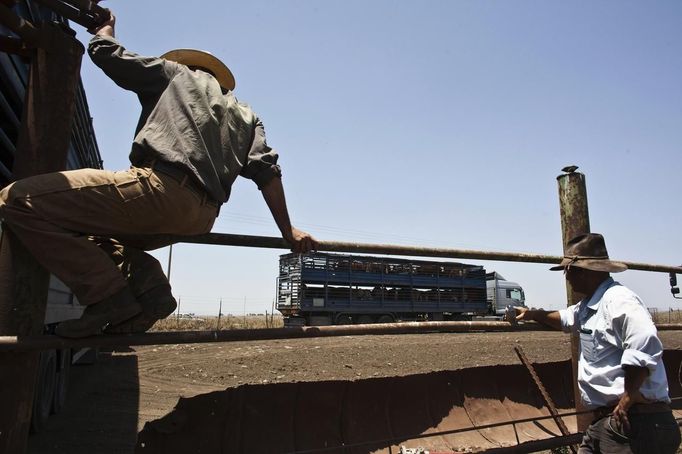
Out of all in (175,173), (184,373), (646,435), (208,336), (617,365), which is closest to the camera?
(175,173)

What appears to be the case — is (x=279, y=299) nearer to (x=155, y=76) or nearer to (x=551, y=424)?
(x=551, y=424)

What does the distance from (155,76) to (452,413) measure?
Result: 118 inches

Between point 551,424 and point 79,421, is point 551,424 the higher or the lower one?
the higher one

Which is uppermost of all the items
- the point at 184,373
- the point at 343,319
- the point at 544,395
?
the point at 343,319

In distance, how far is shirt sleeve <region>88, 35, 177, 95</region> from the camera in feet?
5.88

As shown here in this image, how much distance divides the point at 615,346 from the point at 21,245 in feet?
8.36

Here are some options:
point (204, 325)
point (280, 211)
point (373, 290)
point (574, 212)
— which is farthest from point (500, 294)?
point (280, 211)

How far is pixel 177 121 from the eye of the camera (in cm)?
181

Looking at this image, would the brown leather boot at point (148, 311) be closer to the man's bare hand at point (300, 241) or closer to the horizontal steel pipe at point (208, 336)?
the horizontal steel pipe at point (208, 336)

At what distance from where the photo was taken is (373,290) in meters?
21.0

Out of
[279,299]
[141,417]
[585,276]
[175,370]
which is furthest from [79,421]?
[279,299]

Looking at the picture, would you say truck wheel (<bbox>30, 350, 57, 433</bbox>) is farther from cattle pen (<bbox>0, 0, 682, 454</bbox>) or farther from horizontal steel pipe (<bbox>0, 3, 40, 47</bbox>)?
horizontal steel pipe (<bbox>0, 3, 40, 47</bbox>)

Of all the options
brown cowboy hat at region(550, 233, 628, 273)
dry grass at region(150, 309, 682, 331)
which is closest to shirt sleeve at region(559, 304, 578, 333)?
brown cowboy hat at region(550, 233, 628, 273)

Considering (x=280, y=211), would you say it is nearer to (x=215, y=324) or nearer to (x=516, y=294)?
(x=516, y=294)
